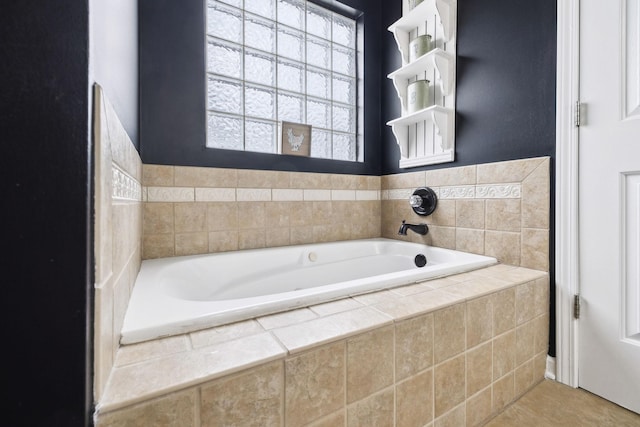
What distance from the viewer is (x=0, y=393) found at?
379 millimetres

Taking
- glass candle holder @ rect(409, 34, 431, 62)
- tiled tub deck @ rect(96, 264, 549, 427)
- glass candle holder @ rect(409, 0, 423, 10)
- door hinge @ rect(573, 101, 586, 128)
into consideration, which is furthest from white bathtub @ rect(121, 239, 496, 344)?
glass candle holder @ rect(409, 0, 423, 10)

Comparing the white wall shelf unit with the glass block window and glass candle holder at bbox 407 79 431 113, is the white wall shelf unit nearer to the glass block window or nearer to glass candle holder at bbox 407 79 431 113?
glass candle holder at bbox 407 79 431 113

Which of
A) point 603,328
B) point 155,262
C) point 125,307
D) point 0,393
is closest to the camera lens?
point 0,393

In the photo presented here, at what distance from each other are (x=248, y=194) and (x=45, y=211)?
124 centimetres

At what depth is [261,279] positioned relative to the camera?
4.80ft

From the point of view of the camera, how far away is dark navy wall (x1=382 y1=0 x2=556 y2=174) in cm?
125

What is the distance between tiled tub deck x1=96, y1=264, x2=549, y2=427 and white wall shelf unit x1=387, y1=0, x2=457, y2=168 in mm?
965

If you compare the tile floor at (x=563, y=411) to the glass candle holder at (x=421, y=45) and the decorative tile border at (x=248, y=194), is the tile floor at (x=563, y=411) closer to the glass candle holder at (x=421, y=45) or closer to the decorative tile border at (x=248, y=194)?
the decorative tile border at (x=248, y=194)

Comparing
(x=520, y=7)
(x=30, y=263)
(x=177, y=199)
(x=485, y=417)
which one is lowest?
(x=485, y=417)

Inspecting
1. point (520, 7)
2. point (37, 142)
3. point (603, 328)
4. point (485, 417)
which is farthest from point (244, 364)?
point (520, 7)

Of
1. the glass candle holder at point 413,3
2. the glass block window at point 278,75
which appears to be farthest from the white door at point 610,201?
the glass block window at point 278,75

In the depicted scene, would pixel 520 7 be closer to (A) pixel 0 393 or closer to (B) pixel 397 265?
(B) pixel 397 265

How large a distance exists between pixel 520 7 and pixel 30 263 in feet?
6.59

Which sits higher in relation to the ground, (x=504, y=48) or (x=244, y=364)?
(x=504, y=48)
